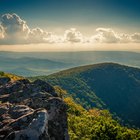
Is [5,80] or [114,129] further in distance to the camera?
[114,129]

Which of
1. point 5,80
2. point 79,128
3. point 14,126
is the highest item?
point 14,126

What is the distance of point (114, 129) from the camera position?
302ft

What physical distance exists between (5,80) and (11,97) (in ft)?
104

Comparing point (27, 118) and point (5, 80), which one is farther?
point (5, 80)

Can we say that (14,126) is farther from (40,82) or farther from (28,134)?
(40,82)

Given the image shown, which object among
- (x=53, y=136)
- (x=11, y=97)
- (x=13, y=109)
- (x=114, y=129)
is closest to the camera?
(x=53, y=136)

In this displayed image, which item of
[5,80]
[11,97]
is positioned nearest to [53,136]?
[11,97]

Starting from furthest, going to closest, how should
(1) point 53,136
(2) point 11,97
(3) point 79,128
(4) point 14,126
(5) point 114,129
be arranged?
(3) point 79,128
(5) point 114,129
(2) point 11,97
(1) point 53,136
(4) point 14,126

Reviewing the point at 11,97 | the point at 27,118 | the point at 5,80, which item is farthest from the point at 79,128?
the point at 27,118

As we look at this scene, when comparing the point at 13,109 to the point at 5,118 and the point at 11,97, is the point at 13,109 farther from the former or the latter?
the point at 11,97

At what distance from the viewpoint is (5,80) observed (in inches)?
3095

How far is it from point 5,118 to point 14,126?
14.6 feet

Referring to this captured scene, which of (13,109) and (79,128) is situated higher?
(13,109)

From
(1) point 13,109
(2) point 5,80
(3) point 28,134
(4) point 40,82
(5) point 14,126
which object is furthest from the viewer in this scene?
(2) point 5,80
